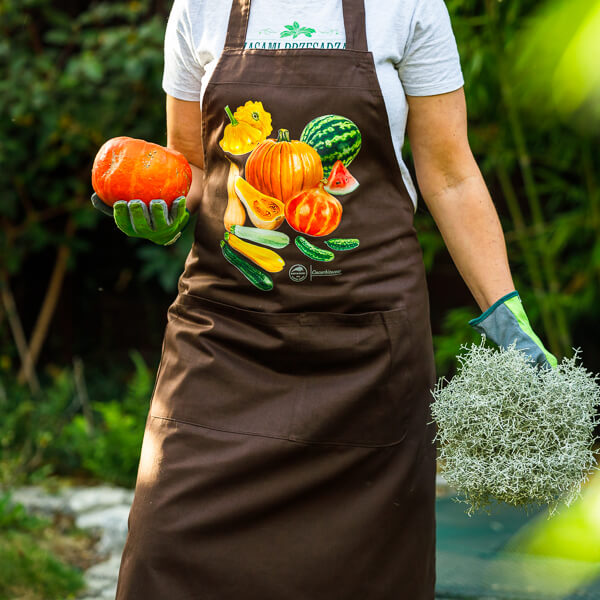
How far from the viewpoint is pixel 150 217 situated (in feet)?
4.98

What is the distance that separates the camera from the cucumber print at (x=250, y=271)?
4.87 feet

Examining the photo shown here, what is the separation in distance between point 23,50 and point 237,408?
291 centimetres

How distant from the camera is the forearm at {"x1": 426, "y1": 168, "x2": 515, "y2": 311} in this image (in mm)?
1527

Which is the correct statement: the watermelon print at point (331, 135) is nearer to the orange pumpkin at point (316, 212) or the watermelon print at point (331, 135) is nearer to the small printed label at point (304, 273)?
the orange pumpkin at point (316, 212)

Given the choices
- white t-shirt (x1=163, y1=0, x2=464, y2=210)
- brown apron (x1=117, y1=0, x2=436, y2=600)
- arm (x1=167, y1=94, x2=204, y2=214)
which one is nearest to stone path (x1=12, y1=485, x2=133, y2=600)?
brown apron (x1=117, y1=0, x2=436, y2=600)

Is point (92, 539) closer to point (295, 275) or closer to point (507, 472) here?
point (295, 275)

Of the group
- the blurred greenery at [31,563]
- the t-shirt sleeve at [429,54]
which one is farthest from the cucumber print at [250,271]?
the blurred greenery at [31,563]

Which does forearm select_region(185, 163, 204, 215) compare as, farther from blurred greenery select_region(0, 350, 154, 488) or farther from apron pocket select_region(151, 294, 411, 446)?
blurred greenery select_region(0, 350, 154, 488)

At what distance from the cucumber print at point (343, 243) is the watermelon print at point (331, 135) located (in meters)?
0.15

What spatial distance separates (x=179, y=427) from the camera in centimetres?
147

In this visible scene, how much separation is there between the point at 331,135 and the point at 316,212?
0.14 metres

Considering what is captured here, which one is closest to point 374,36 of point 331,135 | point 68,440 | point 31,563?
point 331,135

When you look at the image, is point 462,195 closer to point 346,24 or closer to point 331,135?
point 331,135

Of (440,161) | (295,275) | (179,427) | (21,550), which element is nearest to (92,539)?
(21,550)
